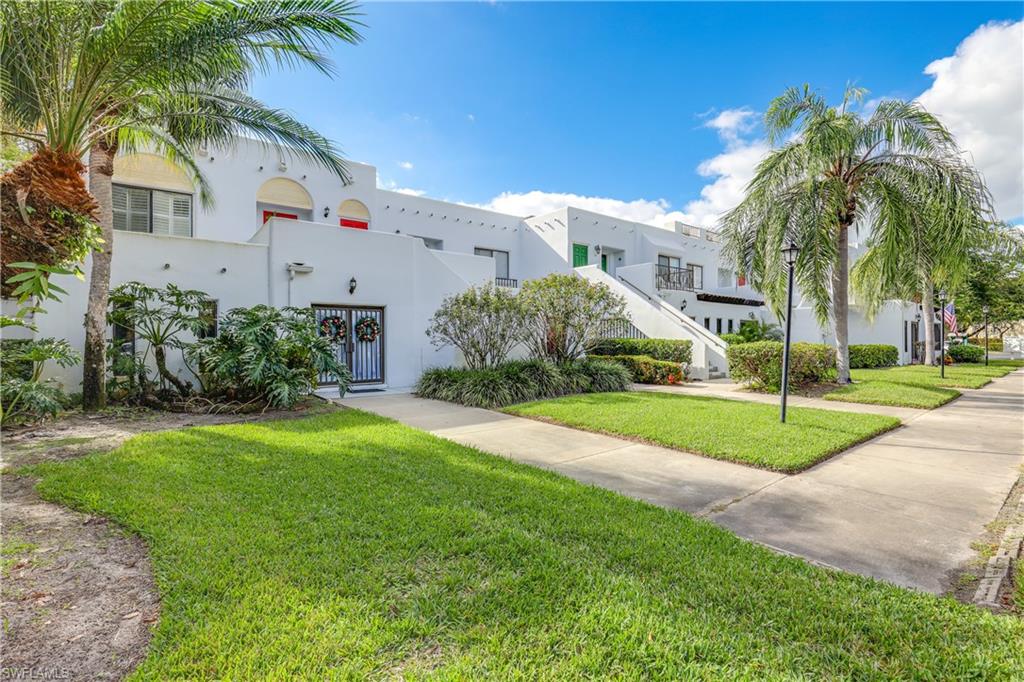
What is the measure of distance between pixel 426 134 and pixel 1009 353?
4560cm

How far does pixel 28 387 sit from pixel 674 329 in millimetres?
16864

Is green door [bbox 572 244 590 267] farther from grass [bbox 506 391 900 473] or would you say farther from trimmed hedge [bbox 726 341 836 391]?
grass [bbox 506 391 900 473]

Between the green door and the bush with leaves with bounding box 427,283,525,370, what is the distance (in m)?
10.9

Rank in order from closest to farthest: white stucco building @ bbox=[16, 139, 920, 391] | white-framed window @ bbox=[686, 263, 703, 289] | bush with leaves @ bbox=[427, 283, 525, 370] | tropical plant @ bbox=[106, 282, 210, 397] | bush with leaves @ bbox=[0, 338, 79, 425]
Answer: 1. bush with leaves @ bbox=[0, 338, 79, 425]
2. tropical plant @ bbox=[106, 282, 210, 397]
3. white stucco building @ bbox=[16, 139, 920, 391]
4. bush with leaves @ bbox=[427, 283, 525, 370]
5. white-framed window @ bbox=[686, 263, 703, 289]

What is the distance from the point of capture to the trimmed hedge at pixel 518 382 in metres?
10.5

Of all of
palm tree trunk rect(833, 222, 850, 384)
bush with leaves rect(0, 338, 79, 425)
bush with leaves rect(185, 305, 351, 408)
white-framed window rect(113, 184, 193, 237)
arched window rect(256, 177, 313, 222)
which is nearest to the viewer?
bush with leaves rect(0, 338, 79, 425)

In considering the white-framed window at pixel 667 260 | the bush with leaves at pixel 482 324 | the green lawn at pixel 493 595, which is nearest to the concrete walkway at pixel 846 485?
the green lawn at pixel 493 595

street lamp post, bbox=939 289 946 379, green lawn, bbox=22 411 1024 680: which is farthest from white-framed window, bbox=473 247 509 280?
green lawn, bbox=22 411 1024 680

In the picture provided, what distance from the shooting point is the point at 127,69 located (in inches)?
239

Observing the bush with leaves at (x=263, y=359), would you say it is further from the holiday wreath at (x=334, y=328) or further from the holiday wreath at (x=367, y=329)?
the holiday wreath at (x=367, y=329)

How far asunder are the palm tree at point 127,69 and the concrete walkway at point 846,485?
5.18m

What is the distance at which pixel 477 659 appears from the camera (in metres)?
2.27

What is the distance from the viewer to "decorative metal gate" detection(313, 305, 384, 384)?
1224 centimetres

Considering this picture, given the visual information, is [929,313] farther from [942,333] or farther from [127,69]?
[127,69]
